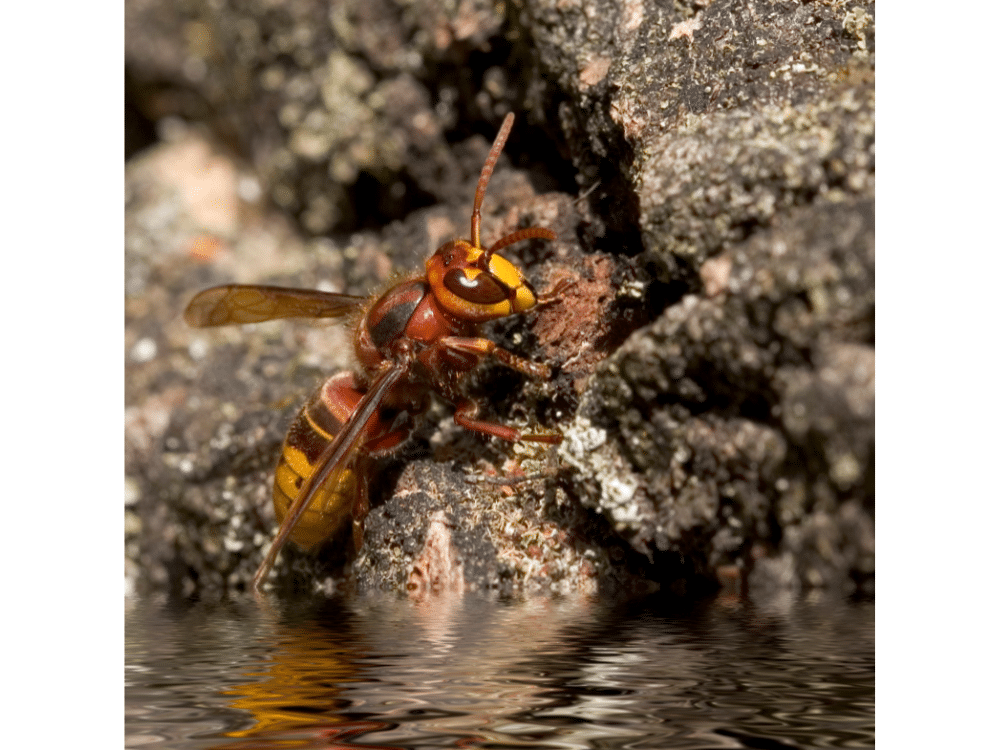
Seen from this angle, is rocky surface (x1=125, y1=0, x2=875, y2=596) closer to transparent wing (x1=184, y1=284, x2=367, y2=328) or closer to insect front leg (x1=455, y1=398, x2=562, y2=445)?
insect front leg (x1=455, y1=398, x2=562, y2=445)

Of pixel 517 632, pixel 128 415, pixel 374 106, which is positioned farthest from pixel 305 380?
pixel 517 632

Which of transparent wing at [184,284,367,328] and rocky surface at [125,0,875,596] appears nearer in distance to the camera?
rocky surface at [125,0,875,596]

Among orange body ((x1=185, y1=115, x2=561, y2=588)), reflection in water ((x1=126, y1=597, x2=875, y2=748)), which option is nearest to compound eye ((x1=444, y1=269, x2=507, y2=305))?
orange body ((x1=185, y1=115, x2=561, y2=588))

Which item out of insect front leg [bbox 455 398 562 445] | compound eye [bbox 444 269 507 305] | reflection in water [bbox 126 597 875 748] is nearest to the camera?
reflection in water [bbox 126 597 875 748]

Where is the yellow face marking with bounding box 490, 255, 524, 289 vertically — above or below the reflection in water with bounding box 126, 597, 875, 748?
above

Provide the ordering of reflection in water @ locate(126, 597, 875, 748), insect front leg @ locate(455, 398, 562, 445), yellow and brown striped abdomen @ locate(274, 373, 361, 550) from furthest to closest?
1. yellow and brown striped abdomen @ locate(274, 373, 361, 550)
2. insect front leg @ locate(455, 398, 562, 445)
3. reflection in water @ locate(126, 597, 875, 748)

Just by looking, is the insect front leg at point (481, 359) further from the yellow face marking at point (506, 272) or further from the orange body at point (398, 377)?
the yellow face marking at point (506, 272)

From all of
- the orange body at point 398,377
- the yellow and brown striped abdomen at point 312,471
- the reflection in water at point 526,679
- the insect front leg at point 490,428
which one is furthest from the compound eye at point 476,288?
the reflection in water at point 526,679
